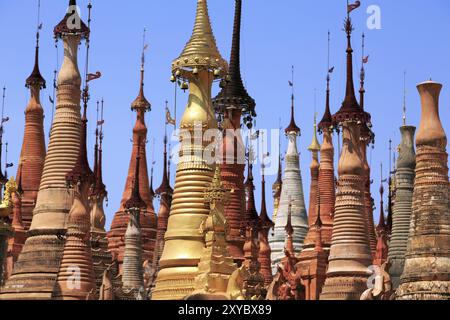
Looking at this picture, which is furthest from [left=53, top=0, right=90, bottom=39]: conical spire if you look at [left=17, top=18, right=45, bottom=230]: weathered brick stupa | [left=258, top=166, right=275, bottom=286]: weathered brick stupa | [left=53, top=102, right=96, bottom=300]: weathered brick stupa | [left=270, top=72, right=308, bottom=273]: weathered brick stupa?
[left=270, top=72, right=308, bottom=273]: weathered brick stupa

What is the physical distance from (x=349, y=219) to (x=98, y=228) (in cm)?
1469

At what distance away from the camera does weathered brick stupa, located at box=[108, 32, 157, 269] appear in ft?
236

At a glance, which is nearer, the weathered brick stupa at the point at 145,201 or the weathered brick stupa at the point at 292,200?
the weathered brick stupa at the point at 145,201

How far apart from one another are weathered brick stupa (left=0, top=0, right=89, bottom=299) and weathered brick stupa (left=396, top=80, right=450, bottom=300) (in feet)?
63.1

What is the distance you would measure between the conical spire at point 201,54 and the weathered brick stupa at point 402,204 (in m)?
15.0

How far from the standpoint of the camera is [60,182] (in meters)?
60.2

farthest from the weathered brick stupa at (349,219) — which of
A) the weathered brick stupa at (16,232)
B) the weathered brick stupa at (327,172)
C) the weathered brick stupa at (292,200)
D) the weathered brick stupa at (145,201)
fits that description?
the weathered brick stupa at (292,200)

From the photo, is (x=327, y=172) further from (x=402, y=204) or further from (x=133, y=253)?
(x=133, y=253)

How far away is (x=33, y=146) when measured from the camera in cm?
6956

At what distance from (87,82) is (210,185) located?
617 inches

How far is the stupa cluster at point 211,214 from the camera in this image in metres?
45.4

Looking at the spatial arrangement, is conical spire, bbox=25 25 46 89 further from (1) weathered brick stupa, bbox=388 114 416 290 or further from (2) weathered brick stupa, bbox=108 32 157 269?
(1) weathered brick stupa, bbox=388 114 416 290

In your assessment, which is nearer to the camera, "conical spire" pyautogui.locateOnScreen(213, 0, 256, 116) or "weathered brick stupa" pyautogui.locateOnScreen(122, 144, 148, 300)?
"conical spire" pyautogui.locateOnScreen(213, 0, 256, 116)

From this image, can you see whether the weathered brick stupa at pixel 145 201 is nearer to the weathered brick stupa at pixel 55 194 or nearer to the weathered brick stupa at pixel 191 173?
the weathered brick stupa at pixel 55 194
